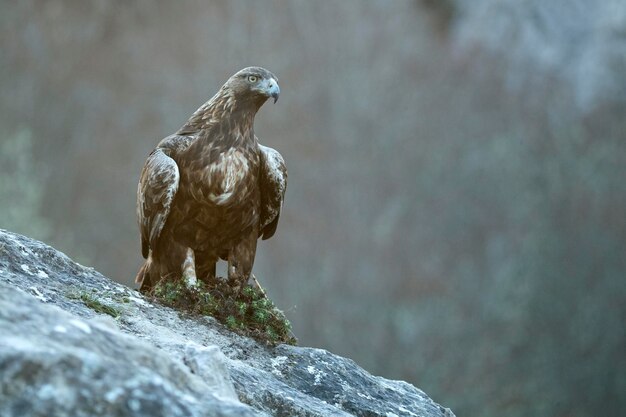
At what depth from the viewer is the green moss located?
4961 mm

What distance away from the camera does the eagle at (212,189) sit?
18.7ft

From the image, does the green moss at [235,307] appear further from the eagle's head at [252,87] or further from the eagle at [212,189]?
the eagle's head at [252,87]

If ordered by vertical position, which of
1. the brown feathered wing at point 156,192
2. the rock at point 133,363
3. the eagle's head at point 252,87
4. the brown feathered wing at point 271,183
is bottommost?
the rock at point 133,363

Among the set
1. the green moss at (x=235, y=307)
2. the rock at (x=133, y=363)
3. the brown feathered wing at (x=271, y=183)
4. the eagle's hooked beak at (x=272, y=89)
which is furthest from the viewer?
the brown feathered wing at (x=271, y=183)

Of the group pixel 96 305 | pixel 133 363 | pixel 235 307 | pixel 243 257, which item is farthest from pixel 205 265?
pixel 133 363

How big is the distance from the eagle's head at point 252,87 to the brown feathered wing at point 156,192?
0.58 metres

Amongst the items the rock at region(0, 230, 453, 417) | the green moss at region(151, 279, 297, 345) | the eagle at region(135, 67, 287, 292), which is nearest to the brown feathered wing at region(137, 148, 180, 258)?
the eagle at region(135, 67, 287, 292)

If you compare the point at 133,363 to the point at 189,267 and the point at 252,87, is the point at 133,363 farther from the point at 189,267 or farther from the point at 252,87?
the point at 252,87

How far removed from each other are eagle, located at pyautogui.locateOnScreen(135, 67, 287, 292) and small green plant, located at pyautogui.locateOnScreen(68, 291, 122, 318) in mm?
1349

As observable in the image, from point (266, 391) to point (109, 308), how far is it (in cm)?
91

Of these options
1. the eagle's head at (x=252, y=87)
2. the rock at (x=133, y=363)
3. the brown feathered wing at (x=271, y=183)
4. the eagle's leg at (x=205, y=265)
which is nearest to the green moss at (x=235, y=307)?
the rock at (x=133, y=363)

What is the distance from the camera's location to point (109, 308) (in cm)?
426

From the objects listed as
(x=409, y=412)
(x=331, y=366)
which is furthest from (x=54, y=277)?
(x=409, y=412)

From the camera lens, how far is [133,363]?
2.16 meters
